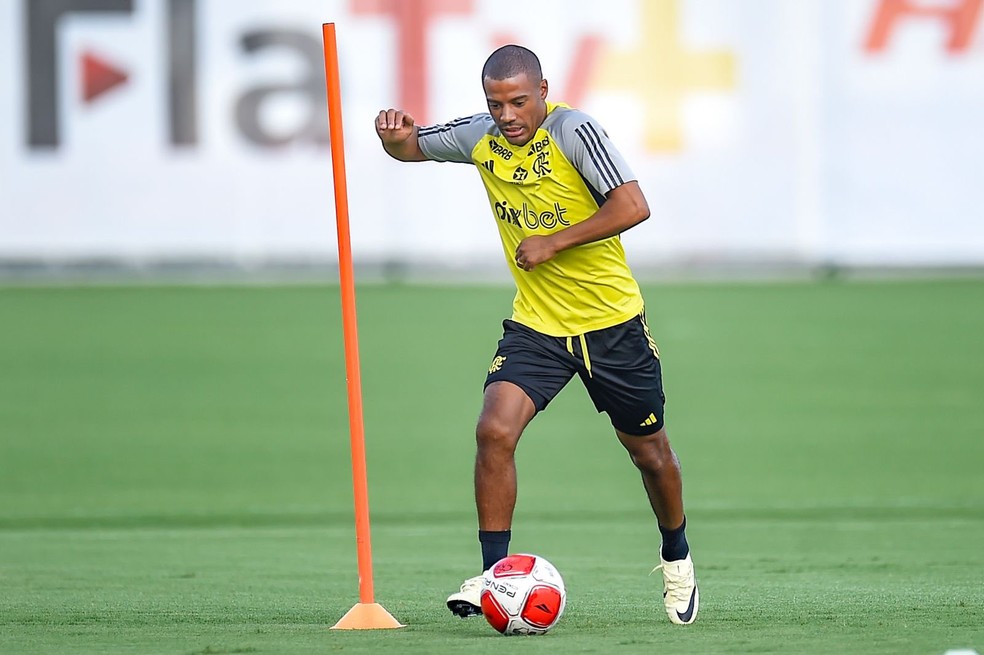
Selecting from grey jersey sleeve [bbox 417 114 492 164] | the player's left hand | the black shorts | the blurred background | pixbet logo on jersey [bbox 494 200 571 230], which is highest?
the blurred background

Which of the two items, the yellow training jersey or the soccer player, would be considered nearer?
the soccer player

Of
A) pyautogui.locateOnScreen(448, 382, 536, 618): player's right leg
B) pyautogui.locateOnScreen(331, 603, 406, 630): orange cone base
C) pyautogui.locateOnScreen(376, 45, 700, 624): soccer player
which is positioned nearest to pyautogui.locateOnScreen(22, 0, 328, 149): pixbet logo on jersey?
pyautogui.locateOnScreen(376, 45, 700, 624): soccer player

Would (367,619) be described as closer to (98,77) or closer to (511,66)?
(511,66)

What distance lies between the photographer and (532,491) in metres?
11.3

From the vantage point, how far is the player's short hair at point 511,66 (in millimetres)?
6285

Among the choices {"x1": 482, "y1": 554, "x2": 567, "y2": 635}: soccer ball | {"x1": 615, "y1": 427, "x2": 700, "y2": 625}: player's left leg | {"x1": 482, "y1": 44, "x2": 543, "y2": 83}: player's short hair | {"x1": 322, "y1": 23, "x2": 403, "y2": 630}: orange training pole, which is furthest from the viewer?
{"x1": 615, "y1": 427, "x2": 700, "y2": 625}: player's left leg

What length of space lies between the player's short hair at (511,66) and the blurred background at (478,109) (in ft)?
43.9

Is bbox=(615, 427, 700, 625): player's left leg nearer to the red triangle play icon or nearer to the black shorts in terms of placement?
the black shorts

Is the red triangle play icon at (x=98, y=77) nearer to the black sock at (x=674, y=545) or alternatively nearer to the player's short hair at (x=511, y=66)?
the player's short hair at (x=511, y=66)

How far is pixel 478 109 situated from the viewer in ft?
64.7

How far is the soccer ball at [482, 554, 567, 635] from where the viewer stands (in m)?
5.98

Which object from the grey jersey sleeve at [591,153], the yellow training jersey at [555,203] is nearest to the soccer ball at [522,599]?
the yellow training jersey at [555,203]

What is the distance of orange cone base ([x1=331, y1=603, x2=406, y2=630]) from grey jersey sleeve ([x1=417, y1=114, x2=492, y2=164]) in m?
1.66

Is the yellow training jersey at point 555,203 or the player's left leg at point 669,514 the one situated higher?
the yellow training jersey at point 555,203
